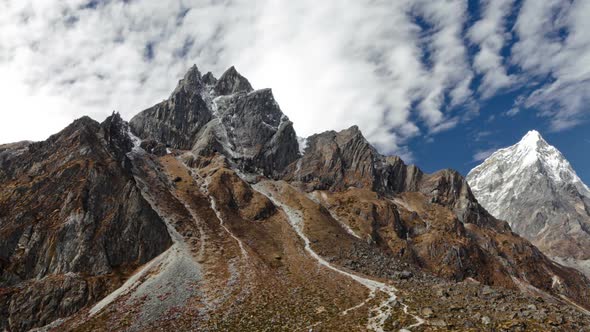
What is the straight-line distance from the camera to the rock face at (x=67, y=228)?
194ft

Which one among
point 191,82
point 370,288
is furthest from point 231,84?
point 370,288

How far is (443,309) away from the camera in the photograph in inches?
1586

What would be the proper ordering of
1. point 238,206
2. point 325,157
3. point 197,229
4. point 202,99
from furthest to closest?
point 202,99, point 325,157, point 238,206, point 197,229

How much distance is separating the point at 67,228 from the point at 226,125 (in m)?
103

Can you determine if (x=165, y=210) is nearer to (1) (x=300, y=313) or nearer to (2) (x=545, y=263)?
(1) (x=300, y=313)

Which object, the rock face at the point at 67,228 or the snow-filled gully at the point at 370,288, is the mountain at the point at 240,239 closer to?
the rock face at the point at 67,228

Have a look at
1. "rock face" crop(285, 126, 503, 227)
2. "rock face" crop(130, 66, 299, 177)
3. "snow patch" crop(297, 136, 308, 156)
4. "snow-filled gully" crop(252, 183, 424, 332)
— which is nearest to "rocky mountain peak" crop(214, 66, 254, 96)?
"rock face" crop(130, 66, 299, 177)

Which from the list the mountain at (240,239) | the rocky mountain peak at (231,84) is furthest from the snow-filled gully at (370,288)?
the rocky mountain peak at (231,84)

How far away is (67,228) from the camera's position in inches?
2766

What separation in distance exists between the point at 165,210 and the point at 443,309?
70.4m

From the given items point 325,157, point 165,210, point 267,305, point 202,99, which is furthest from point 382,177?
point 267,305

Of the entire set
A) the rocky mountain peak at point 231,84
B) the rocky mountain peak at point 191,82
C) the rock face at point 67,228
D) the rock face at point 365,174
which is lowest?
the rock face at point 67,228

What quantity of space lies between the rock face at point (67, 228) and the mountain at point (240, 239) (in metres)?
0.27

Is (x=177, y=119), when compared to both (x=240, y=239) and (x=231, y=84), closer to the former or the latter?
(x=231, y=84)
